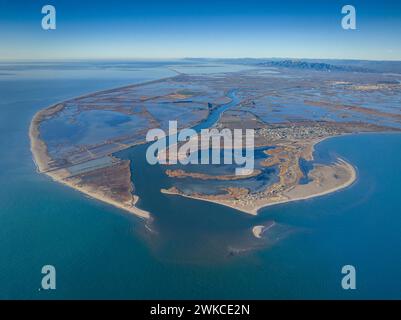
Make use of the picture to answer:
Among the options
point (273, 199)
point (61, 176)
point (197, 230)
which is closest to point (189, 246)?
point (197, 230)

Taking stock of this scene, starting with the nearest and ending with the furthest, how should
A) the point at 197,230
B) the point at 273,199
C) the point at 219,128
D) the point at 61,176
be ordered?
the point at 197,230 → the point at 273,199 → the point at 61,176 → the point at 219,128

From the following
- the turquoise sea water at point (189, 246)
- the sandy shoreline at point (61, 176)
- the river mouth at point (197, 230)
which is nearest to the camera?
the turquoise sea water at point (189, 246)

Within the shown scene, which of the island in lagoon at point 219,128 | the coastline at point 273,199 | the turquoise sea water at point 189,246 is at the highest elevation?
the island in lagoon at point 219,128

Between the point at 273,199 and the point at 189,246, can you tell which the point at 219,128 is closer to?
the point at 273,199

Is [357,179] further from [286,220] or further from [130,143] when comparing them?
[130,143]

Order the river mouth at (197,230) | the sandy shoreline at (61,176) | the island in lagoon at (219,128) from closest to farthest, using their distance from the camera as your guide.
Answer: the river mouth at (197,230), the sandy shoreline at (61,176), the island in lagoon at (219,128)

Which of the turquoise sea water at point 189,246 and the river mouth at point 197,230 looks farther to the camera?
the river mouth at point 197,230

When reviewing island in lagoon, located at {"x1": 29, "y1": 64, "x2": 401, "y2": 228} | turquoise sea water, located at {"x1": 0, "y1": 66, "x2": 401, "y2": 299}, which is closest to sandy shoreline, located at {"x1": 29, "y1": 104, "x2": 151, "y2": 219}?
island in lagoon, located at {"x1": 29, "y1": 64, "x2": 401, "y2": 228}

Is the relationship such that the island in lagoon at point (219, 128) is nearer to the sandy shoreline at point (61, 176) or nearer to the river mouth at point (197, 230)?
the sandy shoreline at point (61, 176)

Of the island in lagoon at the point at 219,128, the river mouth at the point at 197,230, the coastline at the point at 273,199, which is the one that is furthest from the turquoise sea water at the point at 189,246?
the island in lagoon at the point at 219,128
